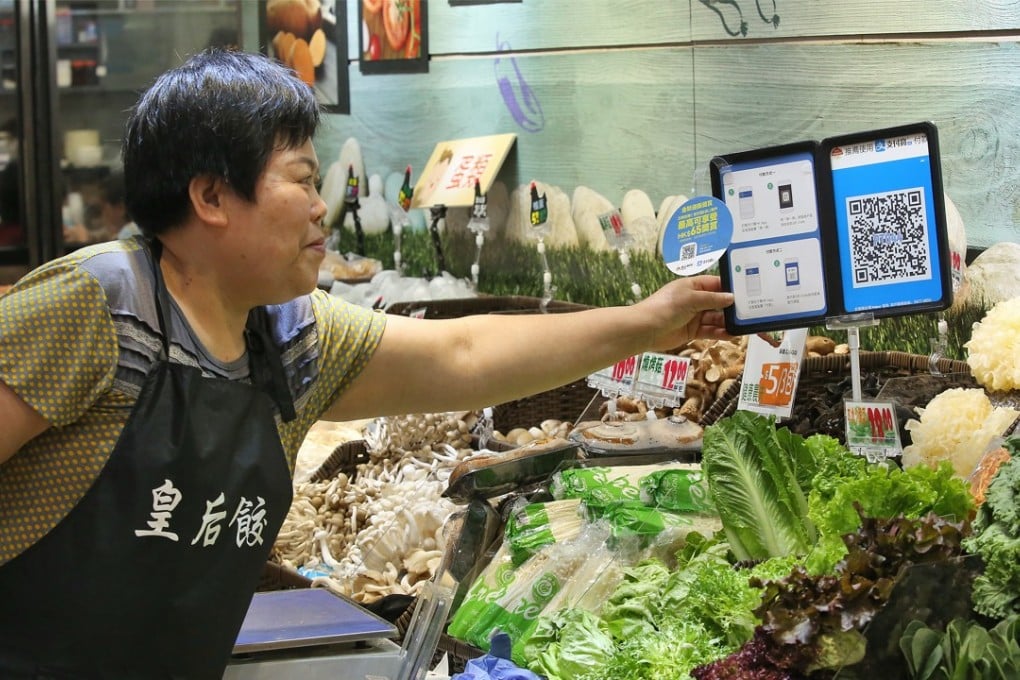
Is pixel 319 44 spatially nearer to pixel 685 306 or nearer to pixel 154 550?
pixel 685 306

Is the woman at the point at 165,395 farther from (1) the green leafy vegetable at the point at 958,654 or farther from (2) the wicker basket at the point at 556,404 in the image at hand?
(2) the wicker basket at the point at 556,404

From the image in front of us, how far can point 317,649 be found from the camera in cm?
242

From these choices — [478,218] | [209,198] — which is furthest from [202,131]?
[478,218]

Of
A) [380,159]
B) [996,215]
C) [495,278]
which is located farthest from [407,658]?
[380,159]

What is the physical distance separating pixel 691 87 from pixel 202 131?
2.42m

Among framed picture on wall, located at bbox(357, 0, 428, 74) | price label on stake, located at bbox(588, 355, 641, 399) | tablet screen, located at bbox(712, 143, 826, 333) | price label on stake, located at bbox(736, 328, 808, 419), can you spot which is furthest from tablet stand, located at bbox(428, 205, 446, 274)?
tablet screen, located at bbox(712, 143, 826, 333)

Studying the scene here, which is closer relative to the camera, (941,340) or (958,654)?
(958,654)

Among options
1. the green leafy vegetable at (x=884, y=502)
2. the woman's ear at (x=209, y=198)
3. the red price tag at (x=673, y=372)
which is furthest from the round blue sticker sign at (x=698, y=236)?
the red price tag at (x=673, y=372)

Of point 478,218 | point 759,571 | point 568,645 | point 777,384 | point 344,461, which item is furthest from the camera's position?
point 478,218

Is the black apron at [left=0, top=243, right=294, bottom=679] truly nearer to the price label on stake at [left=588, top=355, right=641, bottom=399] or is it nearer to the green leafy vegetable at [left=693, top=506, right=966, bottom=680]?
the green leafy vegetable at [left=693, top=506, right=966, bottom=680]

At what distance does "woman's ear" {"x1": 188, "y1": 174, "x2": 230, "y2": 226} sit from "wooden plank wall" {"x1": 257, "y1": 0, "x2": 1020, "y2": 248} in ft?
6.64

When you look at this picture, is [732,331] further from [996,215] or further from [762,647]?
[996,215]

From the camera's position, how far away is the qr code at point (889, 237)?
2.40 metres

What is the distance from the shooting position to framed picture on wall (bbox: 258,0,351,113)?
20.6 feet
